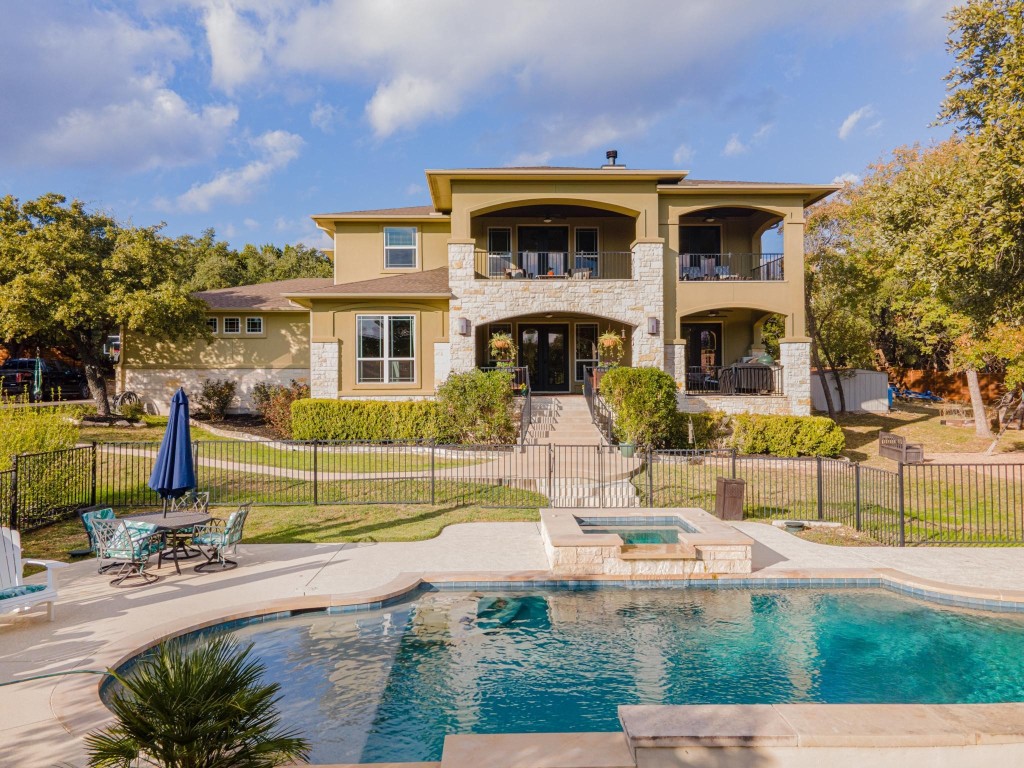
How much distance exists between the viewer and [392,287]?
21.0 m

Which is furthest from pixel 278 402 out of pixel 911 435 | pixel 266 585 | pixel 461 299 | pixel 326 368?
pixel 911 435

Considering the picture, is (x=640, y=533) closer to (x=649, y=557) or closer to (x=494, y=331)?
(x=649, y=557)

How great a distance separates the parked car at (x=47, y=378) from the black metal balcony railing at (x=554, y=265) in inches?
757

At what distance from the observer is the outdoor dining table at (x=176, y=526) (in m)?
8.64

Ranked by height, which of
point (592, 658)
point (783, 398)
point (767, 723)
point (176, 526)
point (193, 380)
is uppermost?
point (193, 380)

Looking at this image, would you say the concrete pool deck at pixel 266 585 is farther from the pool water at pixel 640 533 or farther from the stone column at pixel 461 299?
the stone column at pixel 461 299

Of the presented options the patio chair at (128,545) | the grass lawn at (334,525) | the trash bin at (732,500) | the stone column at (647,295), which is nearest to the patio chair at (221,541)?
the patio chair at (128,545)

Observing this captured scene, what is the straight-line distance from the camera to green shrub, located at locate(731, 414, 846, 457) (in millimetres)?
18344

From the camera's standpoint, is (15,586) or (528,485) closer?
(15,586)

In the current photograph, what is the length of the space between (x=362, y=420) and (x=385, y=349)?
2.99m

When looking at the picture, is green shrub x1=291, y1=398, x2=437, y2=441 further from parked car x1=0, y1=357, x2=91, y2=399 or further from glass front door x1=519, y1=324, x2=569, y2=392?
parked car x1=0, y1=357, x2=91, y2=399

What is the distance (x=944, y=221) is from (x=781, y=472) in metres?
7.07

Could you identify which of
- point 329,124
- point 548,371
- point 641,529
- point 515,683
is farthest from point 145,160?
point 515,683

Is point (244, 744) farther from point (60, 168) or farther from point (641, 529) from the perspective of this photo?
point (60, 168)
